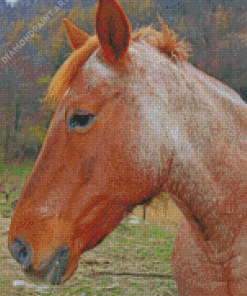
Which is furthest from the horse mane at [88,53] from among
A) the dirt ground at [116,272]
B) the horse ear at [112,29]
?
the dirt ground at [116,272]

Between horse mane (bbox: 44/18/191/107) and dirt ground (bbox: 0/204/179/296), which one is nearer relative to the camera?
horse mane (bbox: 44/18/191/107)

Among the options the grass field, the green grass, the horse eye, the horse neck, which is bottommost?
the green grass

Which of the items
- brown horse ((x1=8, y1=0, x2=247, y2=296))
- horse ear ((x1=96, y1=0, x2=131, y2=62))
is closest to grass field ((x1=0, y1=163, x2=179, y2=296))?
brown horse ((x1=8, y1=0, x2=247, y2=296))

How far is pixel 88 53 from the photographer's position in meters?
1.33

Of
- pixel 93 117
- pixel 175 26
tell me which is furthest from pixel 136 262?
pixel 175 26

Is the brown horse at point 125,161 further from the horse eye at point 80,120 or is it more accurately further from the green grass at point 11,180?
the green grass at point 11,180

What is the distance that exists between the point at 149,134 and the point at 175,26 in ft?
22.8

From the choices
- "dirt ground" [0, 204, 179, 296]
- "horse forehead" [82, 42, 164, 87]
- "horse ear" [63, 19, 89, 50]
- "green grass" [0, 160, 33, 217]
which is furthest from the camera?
"green grass" [0, 160, 33, 217]

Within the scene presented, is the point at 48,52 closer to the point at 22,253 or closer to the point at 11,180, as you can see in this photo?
the point at 11,180

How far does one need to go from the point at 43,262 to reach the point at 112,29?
3.04 ft

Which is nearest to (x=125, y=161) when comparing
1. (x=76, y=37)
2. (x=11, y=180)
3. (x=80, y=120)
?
(x=80, y=120)

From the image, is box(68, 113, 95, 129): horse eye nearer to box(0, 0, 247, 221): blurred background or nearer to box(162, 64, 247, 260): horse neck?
box(162, 64, 247, 260): horse neck

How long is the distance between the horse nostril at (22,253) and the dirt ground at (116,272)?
1.98 metres

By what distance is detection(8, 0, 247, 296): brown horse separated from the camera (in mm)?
1170
